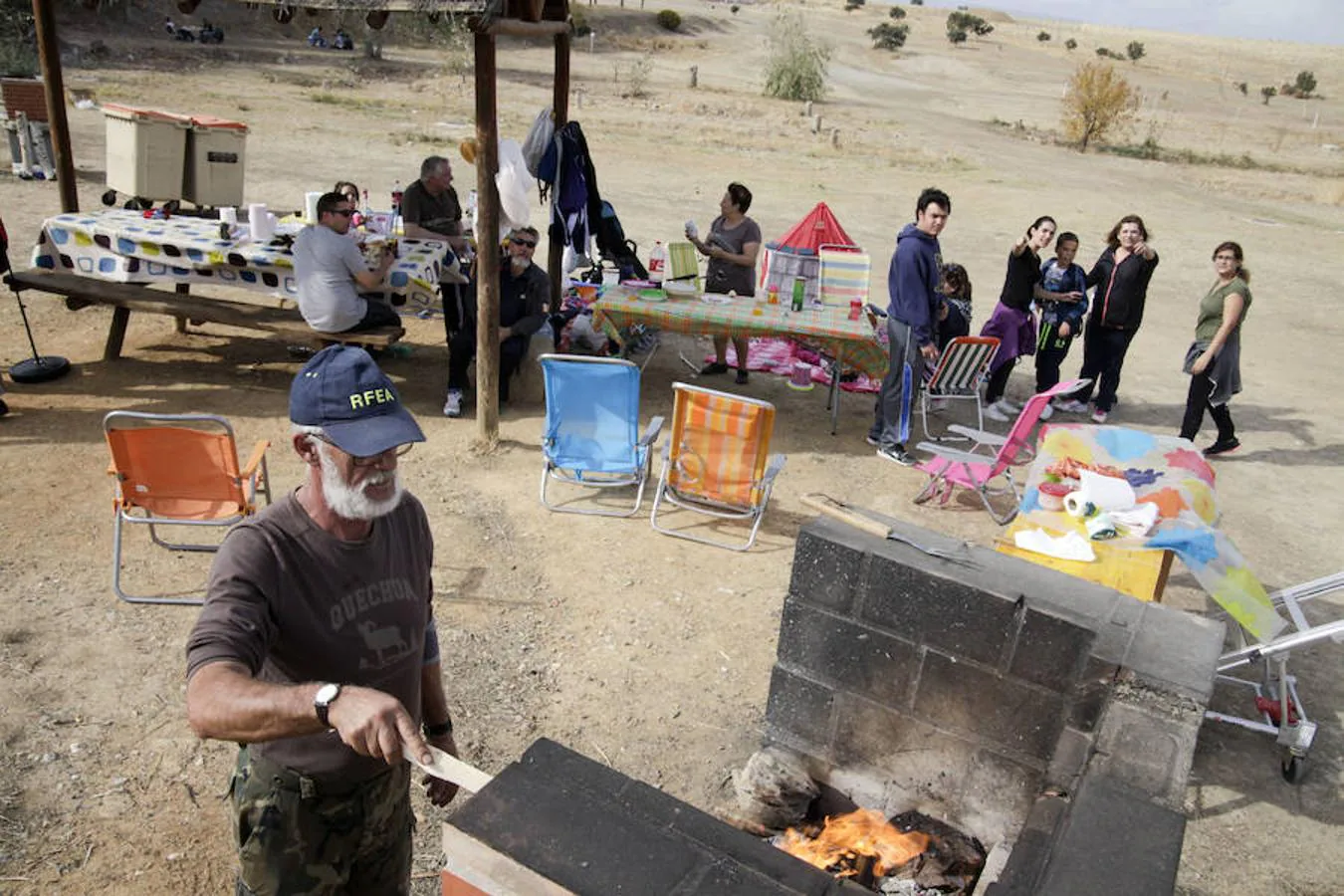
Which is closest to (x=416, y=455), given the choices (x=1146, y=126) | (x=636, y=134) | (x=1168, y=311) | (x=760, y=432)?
(x=760, y=432)

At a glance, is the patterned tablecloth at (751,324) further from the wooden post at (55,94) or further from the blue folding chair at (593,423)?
the wooden post at (55,94)

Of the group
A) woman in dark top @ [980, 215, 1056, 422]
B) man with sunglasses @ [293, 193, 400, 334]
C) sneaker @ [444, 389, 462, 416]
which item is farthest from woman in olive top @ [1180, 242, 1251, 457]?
man with sunglasses @ [293, 193, 400, 334]

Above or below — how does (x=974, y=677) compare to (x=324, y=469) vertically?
below

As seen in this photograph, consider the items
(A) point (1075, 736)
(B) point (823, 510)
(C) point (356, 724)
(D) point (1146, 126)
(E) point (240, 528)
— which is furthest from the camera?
(D) point (1146, 126)

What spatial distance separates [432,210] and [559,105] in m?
1.43

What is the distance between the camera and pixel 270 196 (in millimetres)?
12930

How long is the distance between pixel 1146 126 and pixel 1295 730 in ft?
119

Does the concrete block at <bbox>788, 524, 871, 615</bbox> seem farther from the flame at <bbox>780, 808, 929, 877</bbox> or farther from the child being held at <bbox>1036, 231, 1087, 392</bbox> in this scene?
the child being held at <bbox>1036, 231, 1087, 392</bbox>

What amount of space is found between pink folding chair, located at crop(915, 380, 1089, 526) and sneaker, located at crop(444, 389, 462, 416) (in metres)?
3.54

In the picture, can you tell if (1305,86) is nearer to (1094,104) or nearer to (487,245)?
(1094,104)

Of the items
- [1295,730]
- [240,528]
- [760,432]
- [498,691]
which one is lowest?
[498,691]

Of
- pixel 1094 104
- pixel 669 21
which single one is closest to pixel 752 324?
pixel 1094 104

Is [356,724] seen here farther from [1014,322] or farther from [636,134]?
[636,134]

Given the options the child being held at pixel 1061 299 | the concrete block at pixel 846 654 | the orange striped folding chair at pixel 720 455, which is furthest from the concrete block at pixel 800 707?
the child being held at pixel 1061 299
